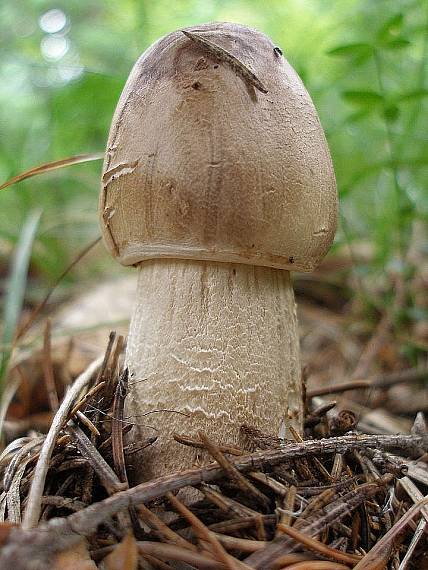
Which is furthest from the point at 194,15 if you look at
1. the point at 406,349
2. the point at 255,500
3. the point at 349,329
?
the point at 255,500

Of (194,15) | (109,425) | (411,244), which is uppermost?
(194,15)

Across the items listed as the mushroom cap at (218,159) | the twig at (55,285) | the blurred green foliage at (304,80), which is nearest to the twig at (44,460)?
the twig at (55,285)

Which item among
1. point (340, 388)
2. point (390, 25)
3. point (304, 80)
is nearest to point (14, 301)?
point (340, 388)

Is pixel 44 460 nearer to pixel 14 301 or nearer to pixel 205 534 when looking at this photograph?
pixel 205 534

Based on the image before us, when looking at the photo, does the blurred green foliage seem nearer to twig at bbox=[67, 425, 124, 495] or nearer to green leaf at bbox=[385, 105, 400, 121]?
green leaf at bbox=[385, 105, 400, 121]

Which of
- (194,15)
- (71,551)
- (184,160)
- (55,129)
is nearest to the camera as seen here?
(71,551)

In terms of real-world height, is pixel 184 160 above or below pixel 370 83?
below

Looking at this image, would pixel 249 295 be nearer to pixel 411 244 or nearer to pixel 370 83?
pixel 411 244
